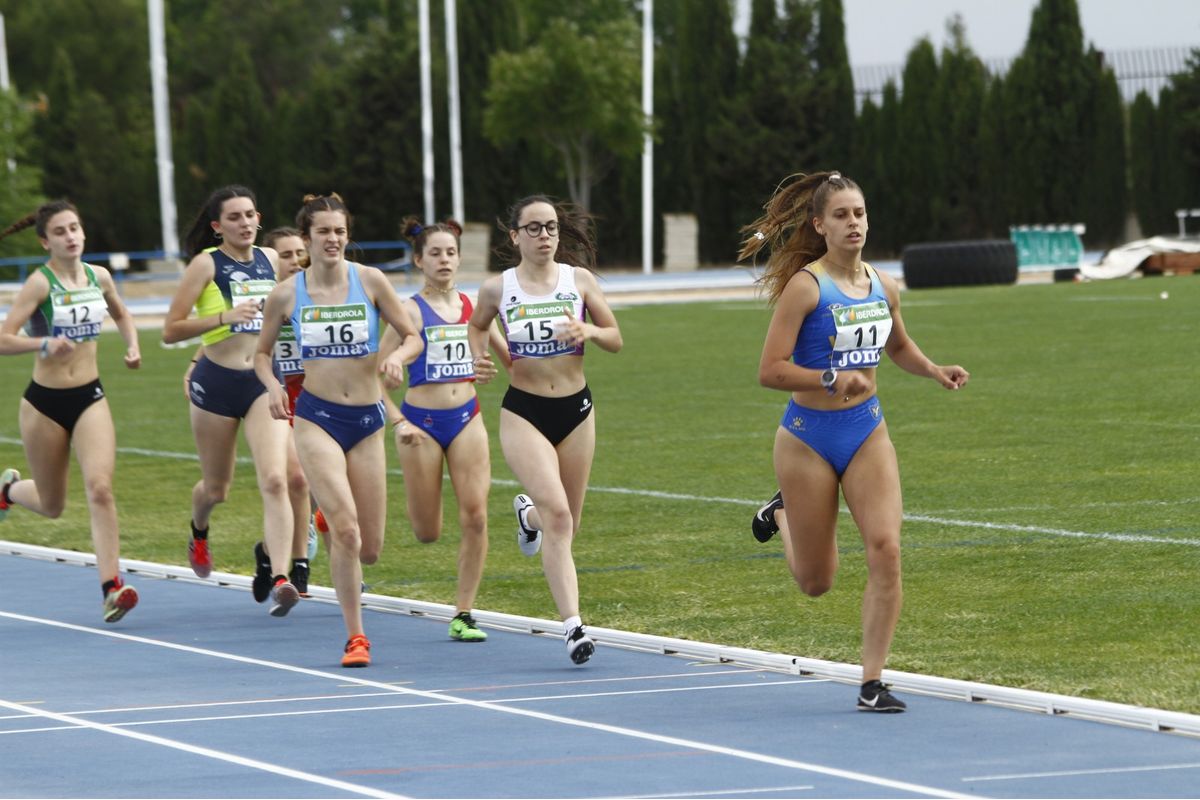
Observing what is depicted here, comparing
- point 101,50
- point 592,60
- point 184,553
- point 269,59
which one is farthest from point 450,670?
point 269,59

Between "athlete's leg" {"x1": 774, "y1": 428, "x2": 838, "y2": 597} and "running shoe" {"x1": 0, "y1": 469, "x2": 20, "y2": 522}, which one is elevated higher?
"athlete's leg" {"x1": 774, "y1": 428, "x2": 838, "y2": 597}

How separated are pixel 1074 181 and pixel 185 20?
48761 millimetres

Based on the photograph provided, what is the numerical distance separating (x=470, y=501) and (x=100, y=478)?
7.06 feet

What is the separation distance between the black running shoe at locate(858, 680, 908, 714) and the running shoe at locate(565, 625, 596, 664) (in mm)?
1525

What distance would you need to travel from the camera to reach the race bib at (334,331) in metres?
9.87

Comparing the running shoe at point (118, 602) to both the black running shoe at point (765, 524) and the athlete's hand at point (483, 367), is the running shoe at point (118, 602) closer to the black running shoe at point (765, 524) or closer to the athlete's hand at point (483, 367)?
the athlete's hand at point (483, 367)

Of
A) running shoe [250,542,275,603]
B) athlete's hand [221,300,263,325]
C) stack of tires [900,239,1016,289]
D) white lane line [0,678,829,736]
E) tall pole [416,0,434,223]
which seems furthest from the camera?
tall pole [416,0,434,223]

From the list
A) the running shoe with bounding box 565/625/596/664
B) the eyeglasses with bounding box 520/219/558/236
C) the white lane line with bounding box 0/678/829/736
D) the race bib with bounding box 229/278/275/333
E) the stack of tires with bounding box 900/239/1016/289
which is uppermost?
the eyeglasses with bounding box 520/219/558/236

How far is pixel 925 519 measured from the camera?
42.9ft

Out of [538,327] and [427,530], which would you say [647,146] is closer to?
[427,530]

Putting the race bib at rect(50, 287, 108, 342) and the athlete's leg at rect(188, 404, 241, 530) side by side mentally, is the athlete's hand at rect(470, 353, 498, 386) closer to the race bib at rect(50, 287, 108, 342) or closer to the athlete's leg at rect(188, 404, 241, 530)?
the athlete's leg at rect(188, 404, 241, 530)

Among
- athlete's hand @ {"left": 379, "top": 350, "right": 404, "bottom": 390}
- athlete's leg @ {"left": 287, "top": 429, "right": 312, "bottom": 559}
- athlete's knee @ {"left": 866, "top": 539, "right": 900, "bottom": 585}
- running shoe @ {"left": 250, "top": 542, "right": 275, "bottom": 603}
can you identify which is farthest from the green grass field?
athlete's hand @ {"left": 379, "top": 350, "right": 404, "bottom": 390}

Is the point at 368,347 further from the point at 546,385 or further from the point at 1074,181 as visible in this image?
the point at 1074,181

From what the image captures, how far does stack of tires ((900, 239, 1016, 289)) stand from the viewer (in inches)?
1633
